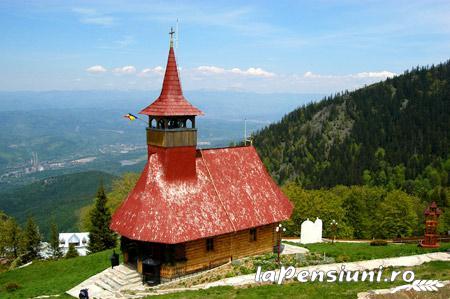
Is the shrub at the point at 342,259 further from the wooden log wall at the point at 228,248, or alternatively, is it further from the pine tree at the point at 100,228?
the pine tree at the point at 100,228

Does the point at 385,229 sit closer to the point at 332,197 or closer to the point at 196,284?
the point at 332,197

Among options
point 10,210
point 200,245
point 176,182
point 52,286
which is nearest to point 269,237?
point 200,245

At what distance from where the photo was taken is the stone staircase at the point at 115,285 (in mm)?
23916

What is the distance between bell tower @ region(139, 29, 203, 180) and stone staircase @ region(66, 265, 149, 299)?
651 cm

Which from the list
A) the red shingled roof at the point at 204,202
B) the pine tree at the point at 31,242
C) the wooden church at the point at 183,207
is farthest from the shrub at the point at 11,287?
the pine tree at the point at 31,242

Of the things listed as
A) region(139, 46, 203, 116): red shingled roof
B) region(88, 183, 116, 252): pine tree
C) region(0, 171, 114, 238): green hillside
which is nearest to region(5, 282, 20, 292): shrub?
region(139, 46, 203, 116): red shingled roof

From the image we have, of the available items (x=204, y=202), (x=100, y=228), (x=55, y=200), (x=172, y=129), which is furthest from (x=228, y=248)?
(x=55, y=200)

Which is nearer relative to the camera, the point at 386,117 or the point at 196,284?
the point at 196,284

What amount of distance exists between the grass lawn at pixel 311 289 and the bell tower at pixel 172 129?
831 centimetres

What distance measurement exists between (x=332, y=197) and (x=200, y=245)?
1411 inches

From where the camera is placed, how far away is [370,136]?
408ft

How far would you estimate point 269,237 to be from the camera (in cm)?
2986

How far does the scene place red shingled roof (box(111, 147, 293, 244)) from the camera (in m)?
25.1

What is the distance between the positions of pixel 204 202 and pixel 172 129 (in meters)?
5.07
